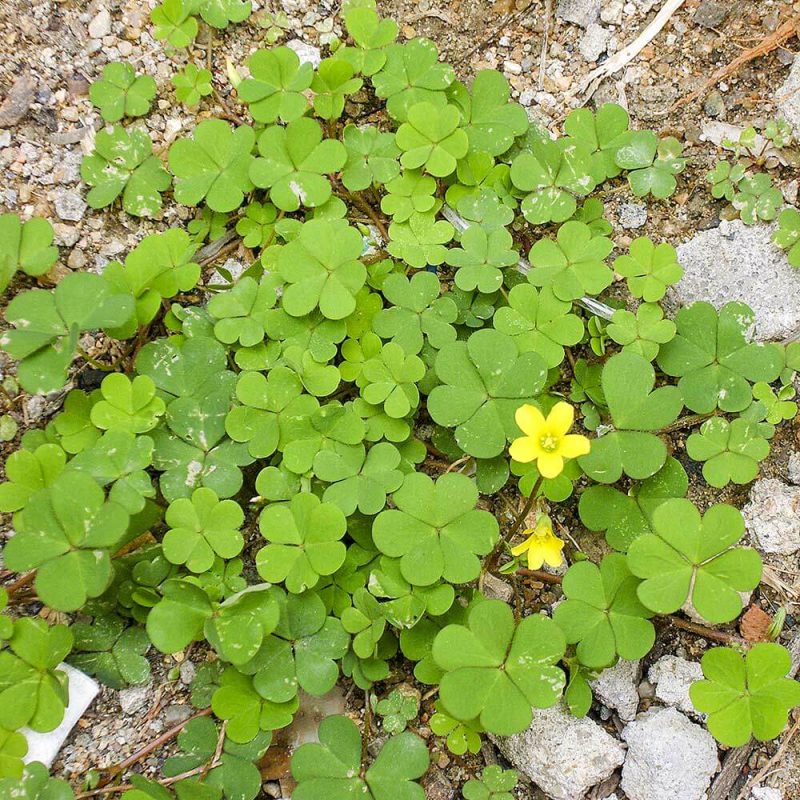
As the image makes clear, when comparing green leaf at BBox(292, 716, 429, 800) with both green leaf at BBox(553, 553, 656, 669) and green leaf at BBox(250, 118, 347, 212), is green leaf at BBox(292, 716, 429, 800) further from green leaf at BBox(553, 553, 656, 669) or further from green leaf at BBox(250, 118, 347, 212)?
green leaf at BBox(250, 118, 347, 212)

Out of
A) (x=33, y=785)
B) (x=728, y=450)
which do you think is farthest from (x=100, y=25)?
(x=728, y=450)

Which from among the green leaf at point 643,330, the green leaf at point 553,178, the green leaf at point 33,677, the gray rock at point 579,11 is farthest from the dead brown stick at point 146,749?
the gray rock at point 579,11

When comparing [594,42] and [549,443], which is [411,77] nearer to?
[594,42]

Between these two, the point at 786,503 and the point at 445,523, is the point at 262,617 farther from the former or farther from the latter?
the point at 786,503

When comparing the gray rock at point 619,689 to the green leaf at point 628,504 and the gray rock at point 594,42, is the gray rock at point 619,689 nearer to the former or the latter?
the green leaf at point 628,504

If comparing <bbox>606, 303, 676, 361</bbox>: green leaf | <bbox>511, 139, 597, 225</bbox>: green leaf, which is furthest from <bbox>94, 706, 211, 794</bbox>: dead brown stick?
<bbox>511, 139, 597, 225</bbox>: green leaf

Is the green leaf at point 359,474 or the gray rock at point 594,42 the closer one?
the green leaf at point 359,474
